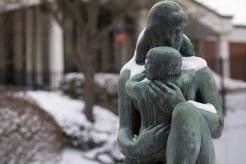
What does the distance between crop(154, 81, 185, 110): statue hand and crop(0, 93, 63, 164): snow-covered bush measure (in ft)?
22.1

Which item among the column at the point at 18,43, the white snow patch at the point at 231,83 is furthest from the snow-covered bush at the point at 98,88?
the column at the point at 18,43

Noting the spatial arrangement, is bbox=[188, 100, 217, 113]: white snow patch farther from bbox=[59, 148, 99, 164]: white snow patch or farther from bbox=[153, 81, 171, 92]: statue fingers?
bbox=[59, 148, 99, 164]: white snow patch

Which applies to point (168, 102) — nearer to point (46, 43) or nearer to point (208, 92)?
point (208, 92)

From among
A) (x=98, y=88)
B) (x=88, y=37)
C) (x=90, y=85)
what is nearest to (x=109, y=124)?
(x=90, y=85)

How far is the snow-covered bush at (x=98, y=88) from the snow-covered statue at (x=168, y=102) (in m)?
14.2

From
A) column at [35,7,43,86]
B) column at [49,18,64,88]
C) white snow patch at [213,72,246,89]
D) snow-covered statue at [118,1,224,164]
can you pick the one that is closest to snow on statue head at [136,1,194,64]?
snow-covered statue at [118,1,224,164]

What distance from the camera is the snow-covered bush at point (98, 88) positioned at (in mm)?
17625

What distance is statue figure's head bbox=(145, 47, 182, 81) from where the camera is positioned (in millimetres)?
3016

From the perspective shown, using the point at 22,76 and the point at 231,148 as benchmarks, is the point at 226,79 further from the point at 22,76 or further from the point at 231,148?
the point at 22,76

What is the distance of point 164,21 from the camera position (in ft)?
10.3

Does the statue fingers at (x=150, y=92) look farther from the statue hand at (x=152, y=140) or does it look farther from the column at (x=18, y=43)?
the column at (x=18, y=43)

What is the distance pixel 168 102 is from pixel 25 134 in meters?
7.05

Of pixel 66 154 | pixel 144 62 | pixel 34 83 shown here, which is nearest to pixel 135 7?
pixel 66 154

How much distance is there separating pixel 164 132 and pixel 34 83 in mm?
20158
